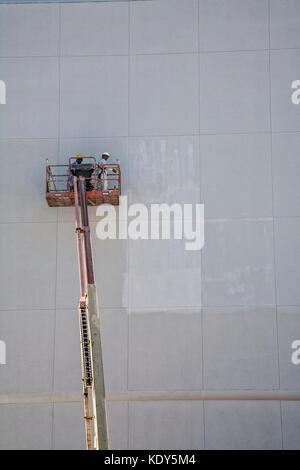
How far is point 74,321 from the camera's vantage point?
25.9m

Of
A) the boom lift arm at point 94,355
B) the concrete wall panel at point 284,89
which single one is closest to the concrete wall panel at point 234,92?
the concrete wall panel at point 284,89

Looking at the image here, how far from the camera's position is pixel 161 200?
26594 mm

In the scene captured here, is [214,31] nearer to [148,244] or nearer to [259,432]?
[148,244]

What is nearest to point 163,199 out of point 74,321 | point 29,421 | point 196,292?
point 196,292

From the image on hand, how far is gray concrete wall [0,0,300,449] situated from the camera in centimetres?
2519

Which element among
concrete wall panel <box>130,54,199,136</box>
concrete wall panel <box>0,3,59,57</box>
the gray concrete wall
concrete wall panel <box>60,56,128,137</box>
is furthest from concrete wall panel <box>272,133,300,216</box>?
concrete wall panel <box>0,3,59,57</box>

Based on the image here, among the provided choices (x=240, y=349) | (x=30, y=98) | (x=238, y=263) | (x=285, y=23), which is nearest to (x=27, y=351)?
(x=240, y=349)

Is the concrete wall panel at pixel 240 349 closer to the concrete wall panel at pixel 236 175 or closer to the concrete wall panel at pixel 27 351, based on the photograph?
the concrete wall panel at pixel 236 175

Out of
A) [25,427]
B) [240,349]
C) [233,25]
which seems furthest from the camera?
[233,25]

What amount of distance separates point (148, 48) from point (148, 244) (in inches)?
322

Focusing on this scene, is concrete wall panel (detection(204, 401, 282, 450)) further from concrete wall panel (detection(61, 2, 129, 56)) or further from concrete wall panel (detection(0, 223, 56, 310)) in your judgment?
concrete wall panel (detection(61, 2, 129, 56))

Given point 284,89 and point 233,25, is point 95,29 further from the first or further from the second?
point 284,89

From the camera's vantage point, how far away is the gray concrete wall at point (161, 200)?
25.2 metres

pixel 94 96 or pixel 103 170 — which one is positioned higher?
pixel 94 96
